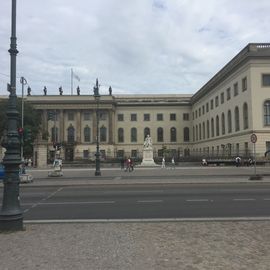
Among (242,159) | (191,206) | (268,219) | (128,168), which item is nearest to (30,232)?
(268,219)

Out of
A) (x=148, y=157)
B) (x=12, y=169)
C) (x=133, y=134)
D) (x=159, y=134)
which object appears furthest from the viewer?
(x=159, y=134)

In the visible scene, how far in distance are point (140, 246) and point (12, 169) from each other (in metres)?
3.72

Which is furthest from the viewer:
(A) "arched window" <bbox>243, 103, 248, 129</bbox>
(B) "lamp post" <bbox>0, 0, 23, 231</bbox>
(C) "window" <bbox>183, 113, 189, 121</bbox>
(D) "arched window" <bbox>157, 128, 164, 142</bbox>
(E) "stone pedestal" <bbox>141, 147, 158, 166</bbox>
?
(D) "arched window" <bbox>157, 128, 164, 142</bbox>

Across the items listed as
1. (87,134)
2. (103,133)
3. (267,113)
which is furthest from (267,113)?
(87,134)

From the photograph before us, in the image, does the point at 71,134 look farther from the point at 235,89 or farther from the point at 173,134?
the point at 235,89

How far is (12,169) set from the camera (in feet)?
34.1

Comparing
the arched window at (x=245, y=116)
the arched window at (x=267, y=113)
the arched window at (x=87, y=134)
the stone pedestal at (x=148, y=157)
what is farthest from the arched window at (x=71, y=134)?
the arched window at (x=267, y=113)

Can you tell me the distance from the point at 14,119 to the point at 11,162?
103cm

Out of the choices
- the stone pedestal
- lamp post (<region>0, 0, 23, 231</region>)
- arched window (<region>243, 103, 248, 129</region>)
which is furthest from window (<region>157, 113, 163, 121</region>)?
lamp post (<region>0, 0, 23, 231</region>)

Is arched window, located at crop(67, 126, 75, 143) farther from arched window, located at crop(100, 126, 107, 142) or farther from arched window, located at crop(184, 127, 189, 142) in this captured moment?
arched window, located at crop(184, 127, 189, 142)

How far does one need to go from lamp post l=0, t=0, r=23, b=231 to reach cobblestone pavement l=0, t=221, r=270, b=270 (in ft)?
1.20

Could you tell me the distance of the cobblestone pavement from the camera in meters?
7.09

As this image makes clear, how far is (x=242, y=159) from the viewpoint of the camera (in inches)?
2586

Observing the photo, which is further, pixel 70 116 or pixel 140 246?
pixel 70 116
